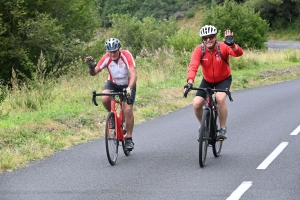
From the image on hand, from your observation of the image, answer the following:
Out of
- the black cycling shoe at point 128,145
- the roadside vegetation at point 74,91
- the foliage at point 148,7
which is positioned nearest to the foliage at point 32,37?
the roadside vegetation at point 74,91

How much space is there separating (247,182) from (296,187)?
2.03 feet

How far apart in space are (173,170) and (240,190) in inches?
62.3

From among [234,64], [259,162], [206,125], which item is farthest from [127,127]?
[234,64]

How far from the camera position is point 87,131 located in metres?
12.8

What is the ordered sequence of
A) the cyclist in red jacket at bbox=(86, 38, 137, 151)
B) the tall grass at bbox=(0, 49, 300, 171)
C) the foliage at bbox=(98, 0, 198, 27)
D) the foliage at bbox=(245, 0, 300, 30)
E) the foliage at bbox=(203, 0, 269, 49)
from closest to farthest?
1. the cyclist in red jacket at bbox=(86, 38, 137, 151)
2. the tall grass at bbox=(0, 49, 300, 171)
3. the foliage at bbox=(203, 0, 269, 49)
4. the foliage at bbox=(245, 0, 300, 30)
5. the foliage at bbox=(98, 0, 198, 27)

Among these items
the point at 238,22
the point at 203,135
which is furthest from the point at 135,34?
the point at 203,135

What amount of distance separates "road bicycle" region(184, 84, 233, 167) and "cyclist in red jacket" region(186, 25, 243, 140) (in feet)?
0.34

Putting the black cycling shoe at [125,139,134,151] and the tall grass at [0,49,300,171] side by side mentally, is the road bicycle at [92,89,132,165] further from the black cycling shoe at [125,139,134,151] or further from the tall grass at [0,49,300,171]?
the tall grass at [0,49,300,171]

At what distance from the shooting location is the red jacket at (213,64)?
9.80 metres

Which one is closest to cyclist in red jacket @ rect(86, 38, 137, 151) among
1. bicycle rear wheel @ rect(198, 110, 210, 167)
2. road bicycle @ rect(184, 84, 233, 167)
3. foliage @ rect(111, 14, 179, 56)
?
road bicycle @ rect(184, 84, 233, 167)

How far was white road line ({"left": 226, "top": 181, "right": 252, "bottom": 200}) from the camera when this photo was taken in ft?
24.6

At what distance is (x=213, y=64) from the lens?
997 centimetres

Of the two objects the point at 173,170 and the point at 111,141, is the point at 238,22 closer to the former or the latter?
the point at 111,141

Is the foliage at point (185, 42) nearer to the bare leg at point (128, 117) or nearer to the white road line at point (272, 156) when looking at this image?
the white road line at point (272, 156)
